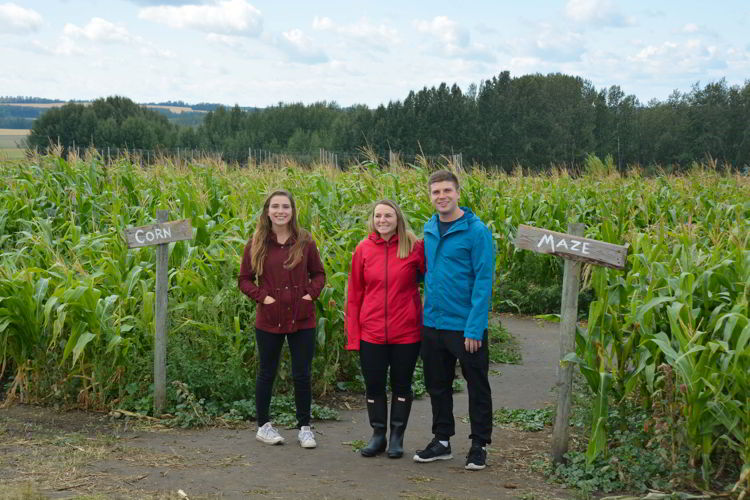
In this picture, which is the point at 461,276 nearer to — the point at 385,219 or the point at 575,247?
the point at 385,219

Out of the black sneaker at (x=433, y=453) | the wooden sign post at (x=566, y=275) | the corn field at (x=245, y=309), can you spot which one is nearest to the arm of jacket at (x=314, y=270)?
the corn field at (x=245, y=309)

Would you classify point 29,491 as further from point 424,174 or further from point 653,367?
point 424,174

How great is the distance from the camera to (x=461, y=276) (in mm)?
4773

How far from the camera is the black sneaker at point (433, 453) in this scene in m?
4.93

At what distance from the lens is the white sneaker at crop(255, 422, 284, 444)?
523 centimetres

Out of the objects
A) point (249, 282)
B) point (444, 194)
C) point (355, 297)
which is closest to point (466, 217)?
point (444, 194)

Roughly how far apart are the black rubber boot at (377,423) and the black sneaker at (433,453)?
26 centimetres

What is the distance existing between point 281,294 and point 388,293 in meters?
0.74

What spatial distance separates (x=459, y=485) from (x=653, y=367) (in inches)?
49.6

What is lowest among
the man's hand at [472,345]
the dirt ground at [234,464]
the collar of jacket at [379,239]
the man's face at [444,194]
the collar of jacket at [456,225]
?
the dirt ground at [234,464]

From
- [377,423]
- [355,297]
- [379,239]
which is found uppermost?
[379,239]

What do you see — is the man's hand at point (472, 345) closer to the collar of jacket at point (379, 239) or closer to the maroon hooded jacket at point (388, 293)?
the maroon hooded jacket at point (388, 293)

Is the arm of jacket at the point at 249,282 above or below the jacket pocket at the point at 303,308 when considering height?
above

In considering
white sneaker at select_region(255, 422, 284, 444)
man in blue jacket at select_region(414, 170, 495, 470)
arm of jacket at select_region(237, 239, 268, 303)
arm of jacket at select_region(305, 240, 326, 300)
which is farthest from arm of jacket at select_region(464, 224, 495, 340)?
white sneaker at select_region(255, 422, 284, 444)
